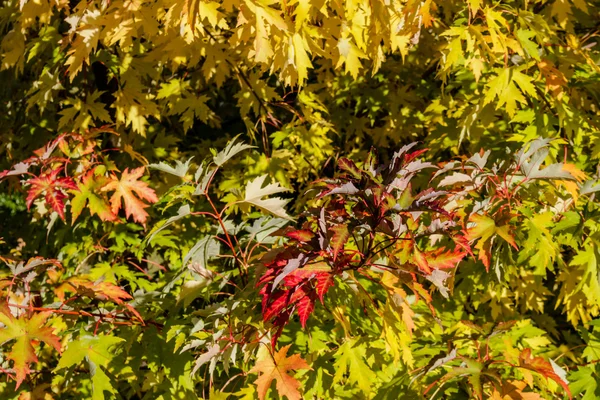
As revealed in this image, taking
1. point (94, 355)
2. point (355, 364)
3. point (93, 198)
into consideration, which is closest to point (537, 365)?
point (355, 364)

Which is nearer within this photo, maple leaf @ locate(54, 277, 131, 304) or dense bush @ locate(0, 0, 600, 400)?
dense bush @ locate(0, 0, 600, 400)

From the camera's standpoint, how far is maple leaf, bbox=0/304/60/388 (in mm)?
1923

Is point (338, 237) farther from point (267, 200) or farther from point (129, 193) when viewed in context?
point (129, 193)

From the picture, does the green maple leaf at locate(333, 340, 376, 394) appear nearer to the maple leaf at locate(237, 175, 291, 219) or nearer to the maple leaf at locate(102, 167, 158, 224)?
the maple leaf at locate(237, 175, 291, 219)

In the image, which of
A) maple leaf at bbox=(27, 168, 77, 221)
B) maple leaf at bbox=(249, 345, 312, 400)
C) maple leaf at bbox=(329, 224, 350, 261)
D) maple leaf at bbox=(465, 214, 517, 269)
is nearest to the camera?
maple leaf at bbox=(329, 224, 350, 261)

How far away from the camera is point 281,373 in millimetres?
1851

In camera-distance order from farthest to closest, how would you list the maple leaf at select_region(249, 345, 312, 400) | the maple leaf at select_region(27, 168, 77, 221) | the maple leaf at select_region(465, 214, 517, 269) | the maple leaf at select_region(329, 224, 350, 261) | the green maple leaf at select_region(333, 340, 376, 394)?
the maple leaf at select_region(27, 168, 77, 221)
the green maple leaf at select_region(333, 340, 376, 394)
the maple leaf at select_region(465, 214, 517, 269)
the maple leaf at select_region(249, 345, 312, 400)
the maple leaf at select_region(329, 224, 350, 261)

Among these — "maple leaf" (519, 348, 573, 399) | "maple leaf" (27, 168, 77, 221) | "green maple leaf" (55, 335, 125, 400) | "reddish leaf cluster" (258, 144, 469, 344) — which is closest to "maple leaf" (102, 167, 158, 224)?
"maple leaf" (27, 168, 77, 221)

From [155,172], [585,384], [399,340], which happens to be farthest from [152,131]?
[585,384]

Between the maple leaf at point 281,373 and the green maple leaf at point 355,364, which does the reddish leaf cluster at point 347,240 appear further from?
the green maple leaf at point 355,364

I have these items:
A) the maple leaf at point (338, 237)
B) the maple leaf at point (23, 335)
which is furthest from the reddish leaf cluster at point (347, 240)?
the maple leaf at point (23, 335)

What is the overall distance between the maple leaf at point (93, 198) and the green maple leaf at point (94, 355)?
0.65 m

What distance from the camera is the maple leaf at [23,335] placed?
6.31 ft

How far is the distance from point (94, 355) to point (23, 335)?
0.81ft
